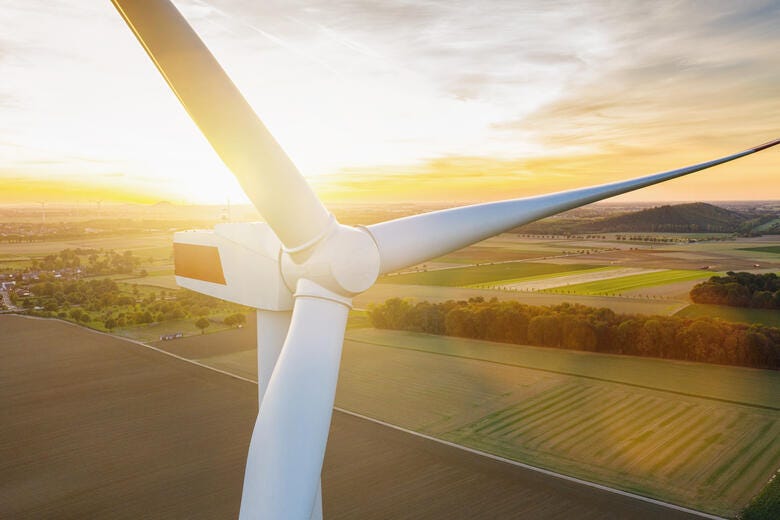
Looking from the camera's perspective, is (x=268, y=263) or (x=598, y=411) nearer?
(x=268, y=263)

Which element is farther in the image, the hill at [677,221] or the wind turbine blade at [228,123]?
the hill at [677,221]

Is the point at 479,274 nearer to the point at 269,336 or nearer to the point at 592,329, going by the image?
the point at 592,329

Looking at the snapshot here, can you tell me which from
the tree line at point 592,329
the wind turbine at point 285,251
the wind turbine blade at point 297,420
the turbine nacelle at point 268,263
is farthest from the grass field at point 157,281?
the wind turbine blade at point 297,420

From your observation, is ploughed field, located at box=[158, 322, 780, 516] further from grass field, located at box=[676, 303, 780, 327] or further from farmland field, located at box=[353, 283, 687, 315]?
farmland field, located at box=[353, 283, 687, 315]

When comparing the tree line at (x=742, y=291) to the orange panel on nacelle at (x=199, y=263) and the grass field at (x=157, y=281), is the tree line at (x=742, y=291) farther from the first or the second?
the grass field at (x=157, y=281)

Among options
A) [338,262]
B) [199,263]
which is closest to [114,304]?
[199,263]
